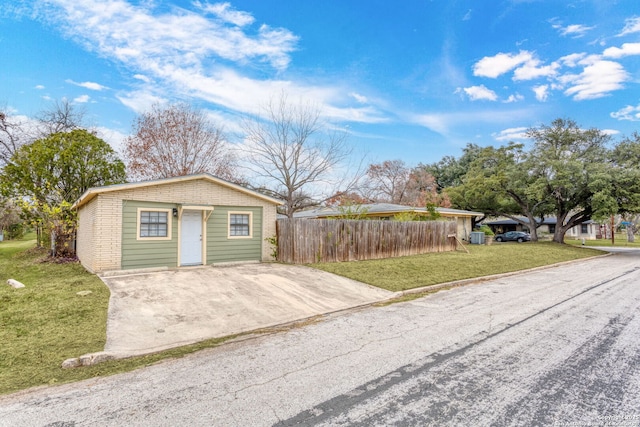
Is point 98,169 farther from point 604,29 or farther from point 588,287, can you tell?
point 604,29

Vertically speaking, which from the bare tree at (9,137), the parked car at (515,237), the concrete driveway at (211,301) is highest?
the bare tree at (9,137)

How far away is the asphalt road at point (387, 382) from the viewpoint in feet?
8.96

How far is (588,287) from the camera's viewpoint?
9.20m

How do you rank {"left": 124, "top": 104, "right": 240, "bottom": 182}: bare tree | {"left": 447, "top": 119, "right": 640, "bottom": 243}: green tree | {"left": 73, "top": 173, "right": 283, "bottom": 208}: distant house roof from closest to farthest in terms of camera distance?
{"left": 73, "top": 173, "right": 283, "bottom": 208}: distant house roof, {"left": 447, "top": 119, "right": 640, "bottom": 243}: green tree, {"left": 124, "top": 104, "right": 240, "bottom": 182}: bare tree

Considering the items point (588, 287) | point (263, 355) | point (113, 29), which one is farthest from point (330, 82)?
point (263, 355)

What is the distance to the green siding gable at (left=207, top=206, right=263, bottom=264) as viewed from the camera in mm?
11266

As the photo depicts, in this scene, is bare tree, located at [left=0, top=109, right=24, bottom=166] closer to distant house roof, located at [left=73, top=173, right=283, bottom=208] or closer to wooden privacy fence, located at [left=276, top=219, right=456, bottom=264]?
distant house roof, located at [left=73, top=173, right=283, bottom=208]

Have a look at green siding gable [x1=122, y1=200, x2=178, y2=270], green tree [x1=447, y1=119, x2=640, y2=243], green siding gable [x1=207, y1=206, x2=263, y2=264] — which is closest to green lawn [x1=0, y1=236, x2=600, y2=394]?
green siding gable [x1=122, y1=200, x2=178, y2=270]

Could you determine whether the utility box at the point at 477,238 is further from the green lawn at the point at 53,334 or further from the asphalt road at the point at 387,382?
the green lawn at the point at 53,334

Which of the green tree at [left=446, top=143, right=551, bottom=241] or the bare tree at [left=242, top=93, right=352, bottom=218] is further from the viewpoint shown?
the green tree at [left=446, top=143, right=551, bottom=241]

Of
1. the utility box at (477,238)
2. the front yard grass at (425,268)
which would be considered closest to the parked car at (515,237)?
the utility box at (477,238)

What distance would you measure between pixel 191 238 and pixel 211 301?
445 centimetres

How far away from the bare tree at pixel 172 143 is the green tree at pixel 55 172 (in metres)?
5.88

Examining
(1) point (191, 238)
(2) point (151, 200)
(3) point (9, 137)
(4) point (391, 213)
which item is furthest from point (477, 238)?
(3) point (9, 137)
